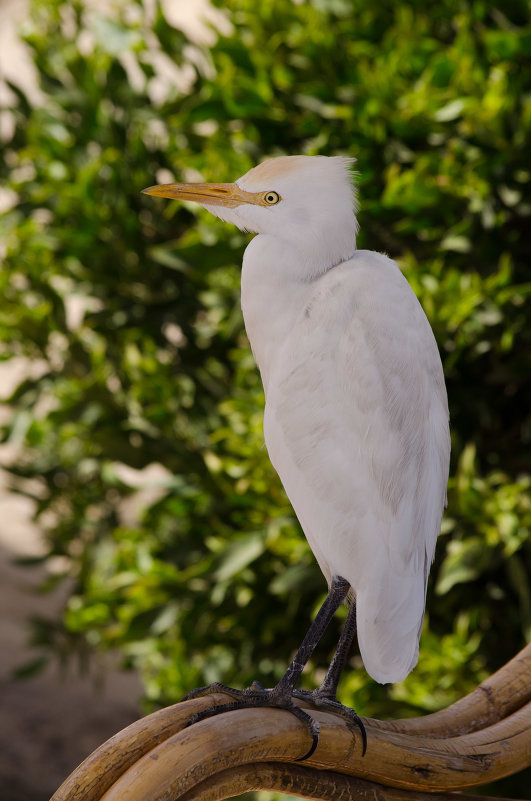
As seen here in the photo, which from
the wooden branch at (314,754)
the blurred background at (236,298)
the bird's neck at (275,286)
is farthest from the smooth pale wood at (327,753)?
the blurred background at (236,298)

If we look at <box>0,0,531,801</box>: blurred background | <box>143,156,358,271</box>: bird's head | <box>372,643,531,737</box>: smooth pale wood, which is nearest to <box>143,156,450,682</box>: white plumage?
<box>143,156,358,271</box>: bird's head

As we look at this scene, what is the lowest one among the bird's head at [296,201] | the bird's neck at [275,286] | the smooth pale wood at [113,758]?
the smooth pale wood at [113,758]

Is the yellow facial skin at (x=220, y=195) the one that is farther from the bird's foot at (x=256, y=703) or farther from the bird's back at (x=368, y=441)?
the bird's foot at (x=256, y=703)

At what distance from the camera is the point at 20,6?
5508mm

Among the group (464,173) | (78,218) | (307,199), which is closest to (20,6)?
(78,218)

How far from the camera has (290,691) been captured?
601 millimetres

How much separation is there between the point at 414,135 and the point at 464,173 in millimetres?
103

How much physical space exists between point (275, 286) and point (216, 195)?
0.08 m

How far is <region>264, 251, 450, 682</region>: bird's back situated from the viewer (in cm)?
60

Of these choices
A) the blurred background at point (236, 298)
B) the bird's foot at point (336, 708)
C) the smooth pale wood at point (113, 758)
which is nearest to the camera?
the smooth pale wood at point (113, 758)

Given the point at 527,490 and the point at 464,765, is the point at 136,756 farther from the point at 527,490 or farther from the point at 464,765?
the point at 527,490

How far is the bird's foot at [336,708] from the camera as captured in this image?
597 mm

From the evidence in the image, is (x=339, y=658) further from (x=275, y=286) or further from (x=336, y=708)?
(x=275, y=286)

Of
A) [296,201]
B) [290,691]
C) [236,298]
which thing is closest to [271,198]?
[296,201]
